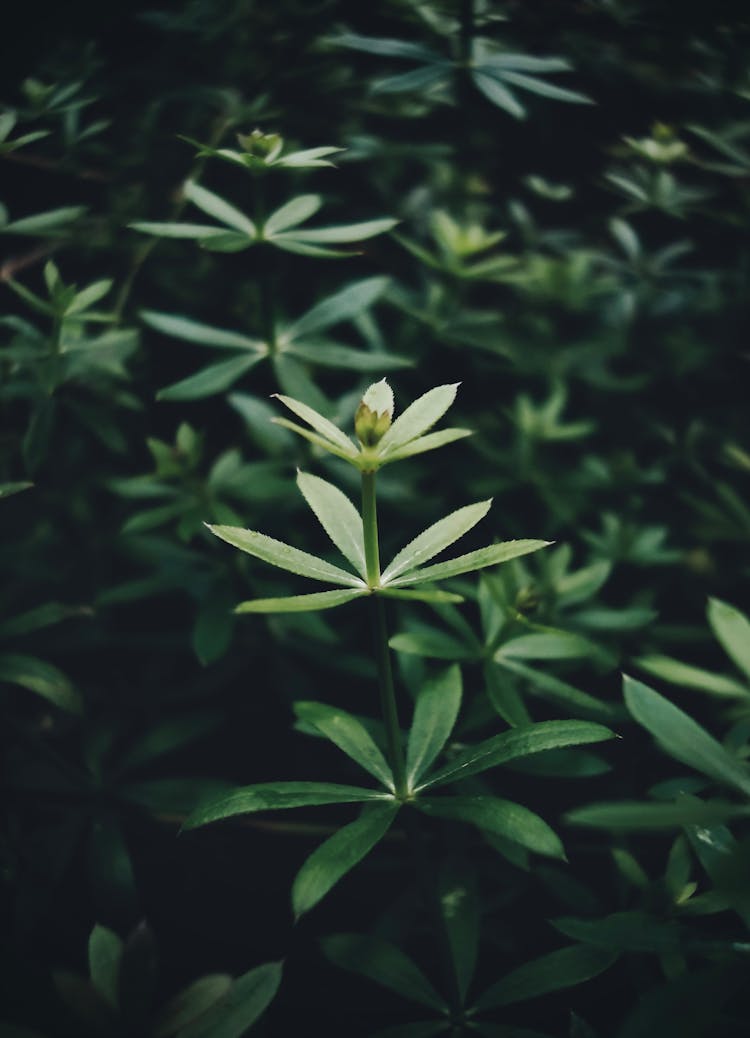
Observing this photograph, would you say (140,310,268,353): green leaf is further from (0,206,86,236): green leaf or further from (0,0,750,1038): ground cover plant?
(0,206,86,236): green leaf

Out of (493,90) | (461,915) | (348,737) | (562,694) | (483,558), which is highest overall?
(493,90)

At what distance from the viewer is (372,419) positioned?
929 millimetres

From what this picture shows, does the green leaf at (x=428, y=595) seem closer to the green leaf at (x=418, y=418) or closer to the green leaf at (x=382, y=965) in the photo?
the green leaf at (x=418, y=418)

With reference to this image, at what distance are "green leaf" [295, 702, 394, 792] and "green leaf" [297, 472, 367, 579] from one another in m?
0.24

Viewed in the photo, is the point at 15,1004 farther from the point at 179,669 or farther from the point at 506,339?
the point at 506,339

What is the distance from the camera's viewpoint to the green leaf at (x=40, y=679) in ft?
4.58

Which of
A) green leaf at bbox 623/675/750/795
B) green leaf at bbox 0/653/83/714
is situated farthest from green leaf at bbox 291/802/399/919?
green leaf at bbox 0/653/83/714

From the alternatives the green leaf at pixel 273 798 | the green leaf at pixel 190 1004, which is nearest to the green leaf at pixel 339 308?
the green leaf at pixel 273 798

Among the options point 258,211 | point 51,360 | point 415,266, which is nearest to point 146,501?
point 51,360

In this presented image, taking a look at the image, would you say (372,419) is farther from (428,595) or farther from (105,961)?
(105,961)

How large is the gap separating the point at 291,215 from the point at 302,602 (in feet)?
3.39

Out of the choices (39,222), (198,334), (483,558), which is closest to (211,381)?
(198,334)

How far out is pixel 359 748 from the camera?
113cm

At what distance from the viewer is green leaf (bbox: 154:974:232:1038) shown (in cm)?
97
